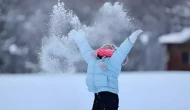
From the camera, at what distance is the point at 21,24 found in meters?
2.21

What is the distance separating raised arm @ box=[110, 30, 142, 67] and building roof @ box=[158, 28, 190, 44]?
3.35ft

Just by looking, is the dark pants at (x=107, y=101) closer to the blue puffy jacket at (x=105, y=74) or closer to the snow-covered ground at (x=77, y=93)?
the blue puffy jacket at (x=105, y=74)

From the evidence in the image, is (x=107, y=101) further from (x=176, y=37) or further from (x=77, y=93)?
(x=176, y=37)

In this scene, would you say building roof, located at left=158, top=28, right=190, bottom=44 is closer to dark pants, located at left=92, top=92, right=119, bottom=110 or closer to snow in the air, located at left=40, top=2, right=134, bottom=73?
snow in the air, located at left=40, top=2, right=134, bottom=73

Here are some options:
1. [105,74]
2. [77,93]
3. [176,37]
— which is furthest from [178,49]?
[105,74]

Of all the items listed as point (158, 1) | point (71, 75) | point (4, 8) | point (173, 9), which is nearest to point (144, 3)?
point (158, 1)

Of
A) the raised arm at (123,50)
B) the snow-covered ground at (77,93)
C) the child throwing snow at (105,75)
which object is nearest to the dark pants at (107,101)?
the child throwing snow at (105,75)

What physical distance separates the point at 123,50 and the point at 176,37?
3.86 feet

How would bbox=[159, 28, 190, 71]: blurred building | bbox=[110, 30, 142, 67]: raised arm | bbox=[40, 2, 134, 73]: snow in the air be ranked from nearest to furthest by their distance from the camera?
1. bbox=[110, 30, 142, 67]: raised arm
2. bbox=[40, 2, 134, 73]: snow in the air
3. bbox=[159, 28, 190, 71]: blurred building

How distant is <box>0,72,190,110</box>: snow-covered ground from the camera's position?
1.68 meters

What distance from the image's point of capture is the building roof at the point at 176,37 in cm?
234

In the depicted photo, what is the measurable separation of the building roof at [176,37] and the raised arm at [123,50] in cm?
102

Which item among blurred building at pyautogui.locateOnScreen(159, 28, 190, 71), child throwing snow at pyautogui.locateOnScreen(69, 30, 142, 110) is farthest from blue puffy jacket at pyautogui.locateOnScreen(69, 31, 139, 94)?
blurred building at pyautogui.locateOnScreen(159, 28, 190, 71)

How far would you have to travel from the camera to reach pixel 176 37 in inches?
95.5
